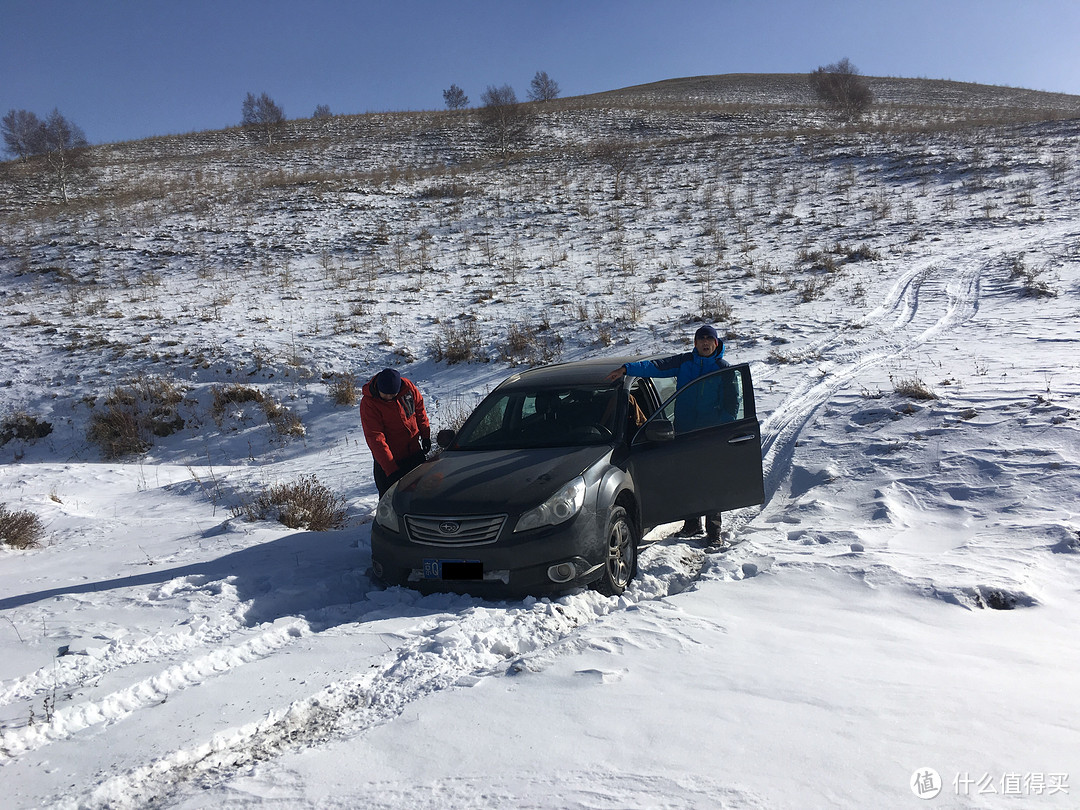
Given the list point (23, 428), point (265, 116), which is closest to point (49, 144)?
point (265, 116)

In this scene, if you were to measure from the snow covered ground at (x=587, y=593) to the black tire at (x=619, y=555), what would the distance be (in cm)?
17

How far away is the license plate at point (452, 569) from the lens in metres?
4.70

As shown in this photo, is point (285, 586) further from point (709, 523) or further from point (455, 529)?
point (709, 523)

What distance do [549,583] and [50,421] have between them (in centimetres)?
1174

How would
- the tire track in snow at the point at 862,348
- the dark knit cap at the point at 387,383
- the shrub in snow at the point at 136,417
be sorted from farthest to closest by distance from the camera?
the shrub in snow at the point at 136,417 → the tire track in snow at the point at 862,348 → the dark knit cap at the point at 387,383

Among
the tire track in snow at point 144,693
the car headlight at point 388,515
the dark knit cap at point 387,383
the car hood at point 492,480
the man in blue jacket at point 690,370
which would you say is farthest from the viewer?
the dark knit cap at point 387,383

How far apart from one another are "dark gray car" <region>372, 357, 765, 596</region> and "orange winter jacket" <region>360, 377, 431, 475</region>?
72 cm

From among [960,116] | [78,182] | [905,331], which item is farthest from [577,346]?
[960,116]

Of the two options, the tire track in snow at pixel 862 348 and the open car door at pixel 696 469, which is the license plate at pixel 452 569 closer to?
the open car door at pixel 696 469

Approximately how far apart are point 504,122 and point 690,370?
3718cm

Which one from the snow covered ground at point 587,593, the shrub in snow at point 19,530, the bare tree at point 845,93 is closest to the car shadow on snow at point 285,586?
the snow covered ground at point 587,593

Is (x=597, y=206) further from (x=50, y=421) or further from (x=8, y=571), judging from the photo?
(x=8, y=571)

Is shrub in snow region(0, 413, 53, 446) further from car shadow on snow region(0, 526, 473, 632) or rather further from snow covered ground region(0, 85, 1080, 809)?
car shadow on snow region(0, 526, 473, 632)

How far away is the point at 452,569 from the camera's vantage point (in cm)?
476
